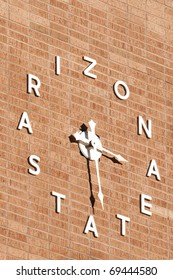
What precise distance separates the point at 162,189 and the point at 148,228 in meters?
0.55

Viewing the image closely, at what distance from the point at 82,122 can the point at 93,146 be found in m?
0.30

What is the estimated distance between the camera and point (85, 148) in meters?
38.3

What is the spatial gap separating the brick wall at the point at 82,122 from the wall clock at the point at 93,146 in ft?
0.16

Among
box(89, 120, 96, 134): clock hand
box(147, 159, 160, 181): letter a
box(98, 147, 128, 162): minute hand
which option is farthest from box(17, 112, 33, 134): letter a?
box(147, 159, 160, 181): letter a

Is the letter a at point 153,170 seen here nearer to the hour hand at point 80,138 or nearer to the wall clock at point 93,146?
the wall clock at point 93,146

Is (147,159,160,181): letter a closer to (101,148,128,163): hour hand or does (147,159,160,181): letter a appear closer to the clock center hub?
(101,148,128,163): hour hand

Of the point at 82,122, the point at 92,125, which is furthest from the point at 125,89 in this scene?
the point at 82,122

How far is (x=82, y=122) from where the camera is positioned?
3847 cm

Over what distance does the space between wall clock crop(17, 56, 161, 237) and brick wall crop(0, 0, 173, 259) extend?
5 centimetres

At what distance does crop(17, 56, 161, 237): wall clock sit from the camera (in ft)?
124

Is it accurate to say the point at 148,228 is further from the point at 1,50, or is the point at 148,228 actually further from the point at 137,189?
the point at 1,50

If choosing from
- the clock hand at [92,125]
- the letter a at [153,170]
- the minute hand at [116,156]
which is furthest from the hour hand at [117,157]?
the letter a at [153,170]
